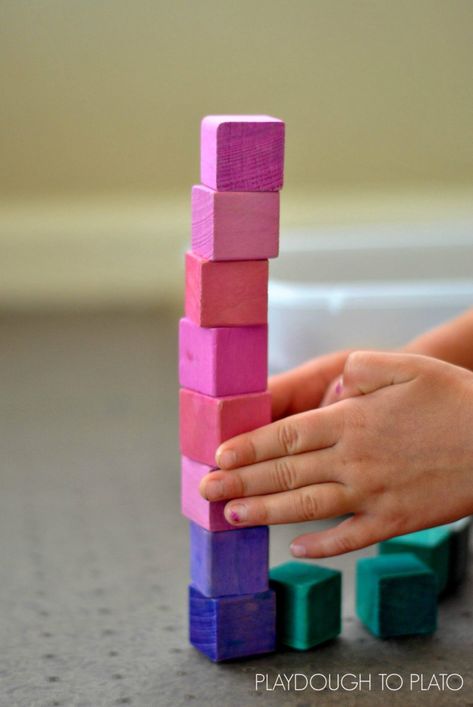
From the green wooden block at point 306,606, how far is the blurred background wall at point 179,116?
55.6 inches

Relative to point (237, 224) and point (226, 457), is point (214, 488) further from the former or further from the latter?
point (237, 224)

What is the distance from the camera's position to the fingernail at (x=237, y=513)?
747 millimetres

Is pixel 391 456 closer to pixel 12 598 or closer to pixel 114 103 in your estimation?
pixel 12 598

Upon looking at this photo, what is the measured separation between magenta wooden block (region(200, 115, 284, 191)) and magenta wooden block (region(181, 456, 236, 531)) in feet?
0.71

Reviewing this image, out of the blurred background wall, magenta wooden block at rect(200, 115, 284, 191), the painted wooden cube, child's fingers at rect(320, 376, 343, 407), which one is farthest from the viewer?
the blurred background wall

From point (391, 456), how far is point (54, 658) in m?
0.32

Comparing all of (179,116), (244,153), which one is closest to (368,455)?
(244,153)

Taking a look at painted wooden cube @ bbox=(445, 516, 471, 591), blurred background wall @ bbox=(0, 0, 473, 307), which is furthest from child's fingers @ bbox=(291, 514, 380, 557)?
blurred background wall @ bbox=(0, 0, 473, 307)

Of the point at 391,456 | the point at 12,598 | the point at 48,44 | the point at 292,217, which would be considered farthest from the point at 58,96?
the point at 391,456

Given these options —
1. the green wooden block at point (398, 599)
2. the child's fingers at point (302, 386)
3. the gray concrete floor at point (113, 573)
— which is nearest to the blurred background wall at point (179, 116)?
the gray concrete floor at point (113, 573)

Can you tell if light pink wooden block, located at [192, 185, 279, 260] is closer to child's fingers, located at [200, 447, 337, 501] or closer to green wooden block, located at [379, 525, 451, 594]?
child's fingers, located at [200, 447, 337, 501]

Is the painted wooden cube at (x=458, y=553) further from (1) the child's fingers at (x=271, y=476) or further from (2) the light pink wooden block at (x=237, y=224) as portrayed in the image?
(2) the light pink wooden block at (x=237, y=224)

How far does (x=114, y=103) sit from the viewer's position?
2098mm

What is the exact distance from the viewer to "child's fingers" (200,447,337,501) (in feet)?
2.45
